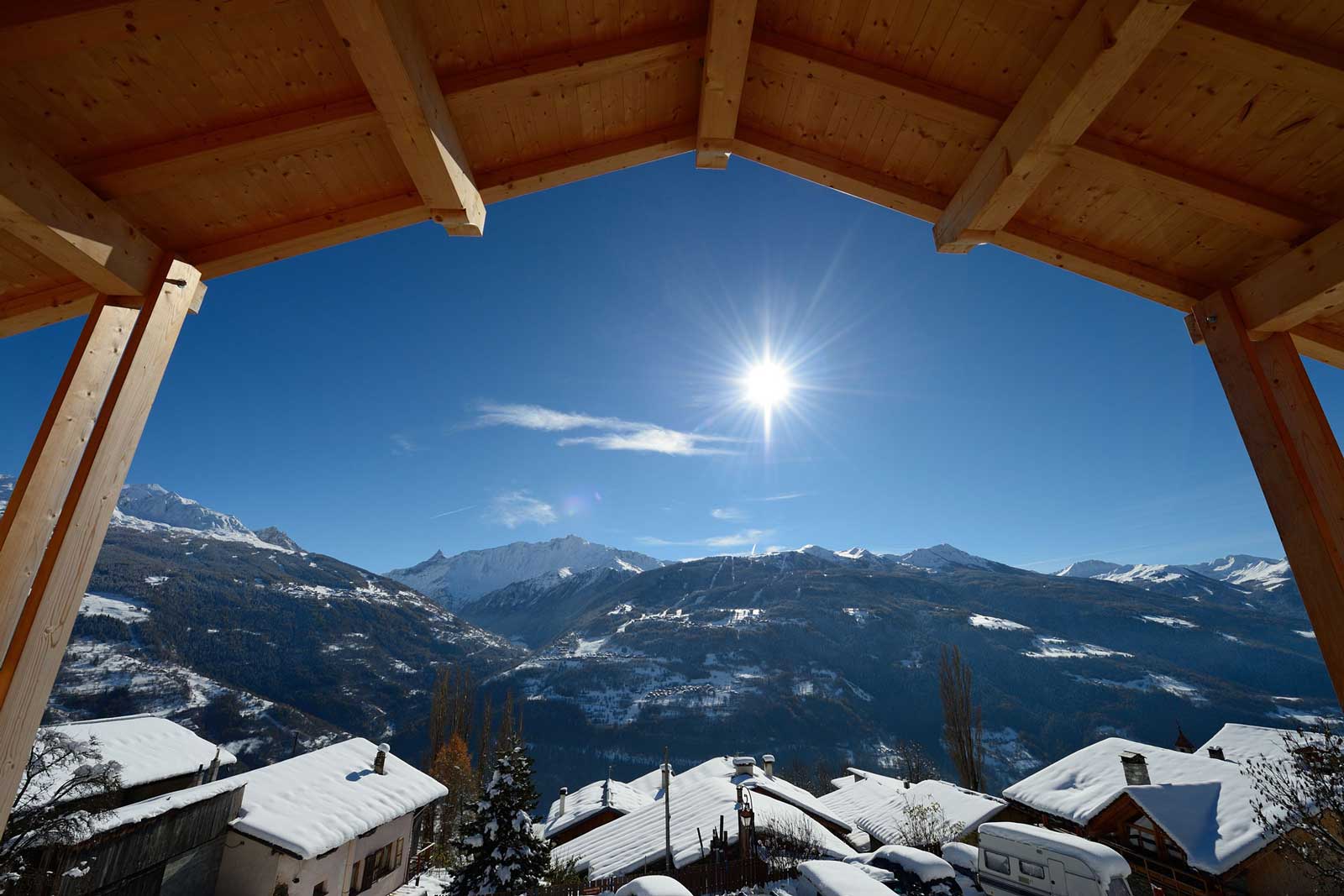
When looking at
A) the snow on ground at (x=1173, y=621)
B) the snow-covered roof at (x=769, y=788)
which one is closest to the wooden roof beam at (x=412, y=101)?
the snow-covered roof at (x=769, y=788)

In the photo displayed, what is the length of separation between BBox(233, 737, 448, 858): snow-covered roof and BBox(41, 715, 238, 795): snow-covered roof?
1.93 m

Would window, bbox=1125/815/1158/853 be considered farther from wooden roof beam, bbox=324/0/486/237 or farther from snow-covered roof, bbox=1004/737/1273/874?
wooden roof beam, bbox=324/0/486/237

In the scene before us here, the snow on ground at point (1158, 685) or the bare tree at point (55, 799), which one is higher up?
the bare tree at point (55, 799)

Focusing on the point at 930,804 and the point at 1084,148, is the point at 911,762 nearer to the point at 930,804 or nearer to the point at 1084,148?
the point at 930,804

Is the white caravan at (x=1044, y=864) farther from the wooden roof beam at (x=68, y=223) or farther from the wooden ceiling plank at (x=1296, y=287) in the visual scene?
the wooden roof beam at (x=68, y=223)

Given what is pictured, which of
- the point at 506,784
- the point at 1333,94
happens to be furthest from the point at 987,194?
the point at 506,784

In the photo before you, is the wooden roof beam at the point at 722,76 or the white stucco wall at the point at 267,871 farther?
the white stucco wall at the point at 267,871

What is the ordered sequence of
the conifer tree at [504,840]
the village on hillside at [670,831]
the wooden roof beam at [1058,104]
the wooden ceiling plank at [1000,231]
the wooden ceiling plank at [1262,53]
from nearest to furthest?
1. the wooden roof beam at [1058,104]
2. the wooden ceiling plank at [1262,53]
3. the wooden ceiling plank at [1000,231]
4. the village on hillside at [670,831]
5. the conifer tree at [504,840]

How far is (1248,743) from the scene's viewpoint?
2064 centimetres

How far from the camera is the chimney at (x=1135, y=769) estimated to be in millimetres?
17234

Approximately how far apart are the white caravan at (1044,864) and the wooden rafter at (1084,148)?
1132cm

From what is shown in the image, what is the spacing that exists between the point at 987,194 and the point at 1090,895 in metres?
12.1

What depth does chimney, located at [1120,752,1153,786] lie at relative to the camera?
17.2 metres

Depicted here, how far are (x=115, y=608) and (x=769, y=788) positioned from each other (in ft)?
573
